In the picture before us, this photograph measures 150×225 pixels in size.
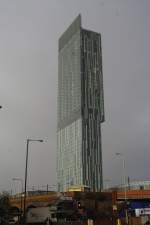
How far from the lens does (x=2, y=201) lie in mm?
74562

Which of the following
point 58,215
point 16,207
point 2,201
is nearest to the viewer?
point 2,201

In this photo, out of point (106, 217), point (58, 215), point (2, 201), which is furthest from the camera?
point (106, 217)

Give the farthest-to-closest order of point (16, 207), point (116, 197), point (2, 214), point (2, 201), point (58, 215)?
point (16, 207) → point (116, 197) → point (58, 215) → point (2, 201) → point (2, 214)

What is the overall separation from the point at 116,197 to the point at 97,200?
6363 mm

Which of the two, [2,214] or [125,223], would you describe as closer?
[2,214]

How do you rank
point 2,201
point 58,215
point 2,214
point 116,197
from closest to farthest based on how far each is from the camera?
point 2,214 → point 2,201 → point 58,215 → point 116,197

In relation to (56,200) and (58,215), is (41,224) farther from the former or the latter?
(56,200)

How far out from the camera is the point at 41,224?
249 ft

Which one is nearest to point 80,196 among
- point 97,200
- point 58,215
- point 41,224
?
point 97,200

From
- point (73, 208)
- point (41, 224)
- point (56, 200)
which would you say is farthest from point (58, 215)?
point (41, 224)

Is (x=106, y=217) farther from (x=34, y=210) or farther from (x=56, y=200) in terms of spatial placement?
(x=34, y=210)

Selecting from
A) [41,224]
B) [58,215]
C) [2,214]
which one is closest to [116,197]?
[58,215]

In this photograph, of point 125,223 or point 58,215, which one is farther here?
point 58,215

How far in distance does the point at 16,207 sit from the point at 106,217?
103 ft
